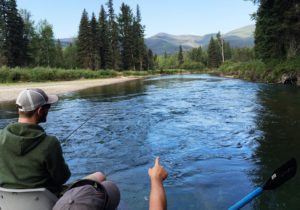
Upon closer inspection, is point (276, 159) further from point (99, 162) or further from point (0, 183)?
point (0, 183)

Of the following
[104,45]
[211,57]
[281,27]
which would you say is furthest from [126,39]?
[281,27]

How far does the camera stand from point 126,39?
78.7 meters

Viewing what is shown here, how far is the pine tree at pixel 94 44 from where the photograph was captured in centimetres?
6994

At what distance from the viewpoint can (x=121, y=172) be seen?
6527 mm

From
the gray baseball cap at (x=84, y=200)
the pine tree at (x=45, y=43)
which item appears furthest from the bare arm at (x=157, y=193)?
the pine tree at (x=45, y=43)

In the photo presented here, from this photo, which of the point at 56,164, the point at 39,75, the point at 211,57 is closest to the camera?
the point at 56,164

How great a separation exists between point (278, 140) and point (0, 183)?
7.00 metres

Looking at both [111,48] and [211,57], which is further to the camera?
[211,57]

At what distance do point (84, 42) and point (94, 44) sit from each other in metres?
2.08

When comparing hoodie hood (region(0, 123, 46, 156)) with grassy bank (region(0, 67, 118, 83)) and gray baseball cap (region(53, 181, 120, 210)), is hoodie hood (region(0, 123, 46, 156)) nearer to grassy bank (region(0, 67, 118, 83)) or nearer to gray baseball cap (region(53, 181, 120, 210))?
gray baseball cap (region(53, 181, 120, 210))

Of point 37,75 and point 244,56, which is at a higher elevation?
point 244,56

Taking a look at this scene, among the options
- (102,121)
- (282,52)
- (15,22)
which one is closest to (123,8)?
(15,22)

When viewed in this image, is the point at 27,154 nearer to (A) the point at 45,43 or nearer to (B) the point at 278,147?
(B) the point at 278,147

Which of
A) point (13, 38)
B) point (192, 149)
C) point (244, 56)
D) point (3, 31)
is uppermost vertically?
point (3, 31)
